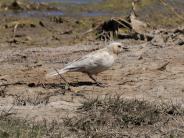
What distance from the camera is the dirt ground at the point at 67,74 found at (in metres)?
9.95

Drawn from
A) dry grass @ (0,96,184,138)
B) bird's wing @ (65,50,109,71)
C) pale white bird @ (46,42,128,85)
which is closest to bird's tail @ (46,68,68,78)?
pale white bird @ (46,42,128,85)

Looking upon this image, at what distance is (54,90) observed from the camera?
10.9 m

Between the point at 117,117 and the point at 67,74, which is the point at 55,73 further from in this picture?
the point at 117,117

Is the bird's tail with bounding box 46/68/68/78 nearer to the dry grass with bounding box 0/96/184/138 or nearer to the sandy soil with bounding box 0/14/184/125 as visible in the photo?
the sandy soil with bounding box 0/14/184/125

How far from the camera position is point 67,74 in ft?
40.1

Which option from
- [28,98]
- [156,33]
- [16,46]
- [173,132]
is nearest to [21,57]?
[16,46]

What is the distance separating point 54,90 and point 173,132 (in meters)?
2.68

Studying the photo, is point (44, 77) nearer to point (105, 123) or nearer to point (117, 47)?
point (117, 47)

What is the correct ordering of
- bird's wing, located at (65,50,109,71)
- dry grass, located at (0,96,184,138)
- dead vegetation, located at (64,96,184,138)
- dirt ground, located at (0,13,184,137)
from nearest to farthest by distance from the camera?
dry grass, located at (0,96,184,138)
dead vegetation, located at (64,96,184,138)
dirt ground, located at (0,13,184,137)
bird's wing, located at (65,50,109,71)

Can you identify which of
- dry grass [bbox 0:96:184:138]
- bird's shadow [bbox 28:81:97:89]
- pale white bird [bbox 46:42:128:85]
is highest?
pale white bird [bbox 46:42:128:85]

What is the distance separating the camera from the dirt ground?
32.6 ft

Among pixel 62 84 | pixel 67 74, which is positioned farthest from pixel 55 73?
pixel 67 74

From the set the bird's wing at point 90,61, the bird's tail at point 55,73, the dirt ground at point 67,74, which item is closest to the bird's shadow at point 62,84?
the dirt ground at point 67,74

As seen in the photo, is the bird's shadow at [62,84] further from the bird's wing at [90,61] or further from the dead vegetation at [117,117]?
the dead vegetation at [117,117]
